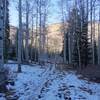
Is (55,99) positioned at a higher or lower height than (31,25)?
lower

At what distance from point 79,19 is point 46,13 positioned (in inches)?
386

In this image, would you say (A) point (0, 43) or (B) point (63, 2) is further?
(B) point (63, 2)

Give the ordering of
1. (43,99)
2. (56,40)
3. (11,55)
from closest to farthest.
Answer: (43,99), (11,55), (56,40)

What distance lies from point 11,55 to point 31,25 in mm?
10314

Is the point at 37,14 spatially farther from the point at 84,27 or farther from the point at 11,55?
the point at 11,55

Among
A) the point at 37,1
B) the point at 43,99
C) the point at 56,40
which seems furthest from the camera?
the point at 56,40

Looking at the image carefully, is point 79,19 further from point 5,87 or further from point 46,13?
point 5,87

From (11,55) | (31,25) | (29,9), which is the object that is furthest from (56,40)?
(29,9)

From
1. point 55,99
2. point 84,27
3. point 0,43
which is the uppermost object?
point 84,27

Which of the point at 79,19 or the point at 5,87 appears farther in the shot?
the point at 79,19

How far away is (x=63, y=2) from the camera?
2014 inches

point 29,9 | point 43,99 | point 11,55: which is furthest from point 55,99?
point 11,55

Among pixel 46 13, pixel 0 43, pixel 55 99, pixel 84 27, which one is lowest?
pixel 55 99

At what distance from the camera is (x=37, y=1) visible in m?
45.5
